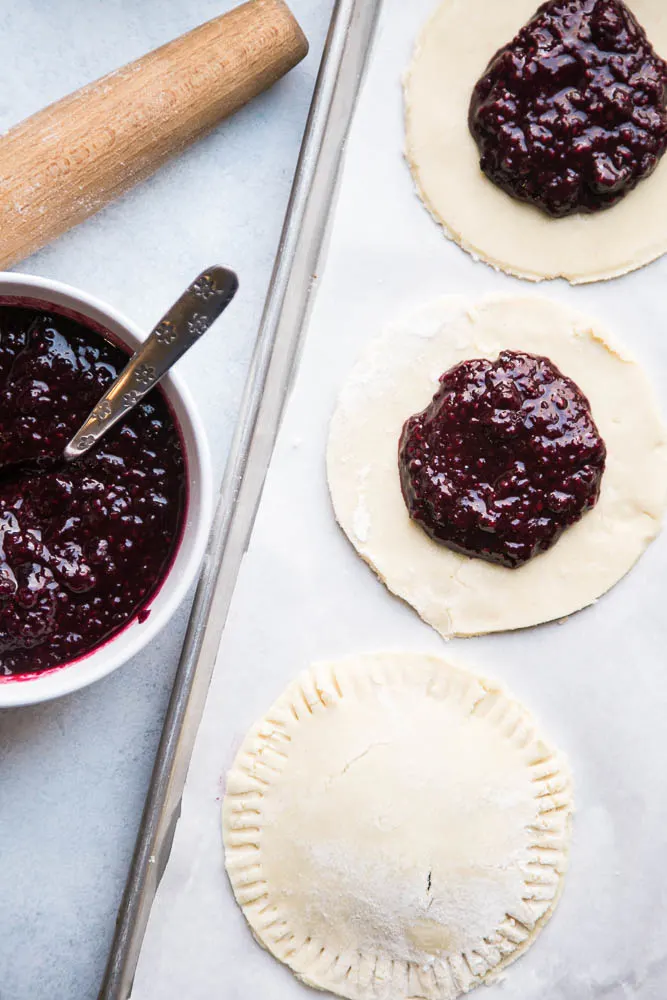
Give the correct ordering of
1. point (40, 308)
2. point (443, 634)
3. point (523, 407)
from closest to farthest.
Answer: point (40, 308) < point (523, 407) < point (443, 634)

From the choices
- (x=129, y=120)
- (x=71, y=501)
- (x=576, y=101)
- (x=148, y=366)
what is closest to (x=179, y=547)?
(x=71, y=501)

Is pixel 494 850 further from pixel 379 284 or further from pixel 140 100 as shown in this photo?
pixel 140 100

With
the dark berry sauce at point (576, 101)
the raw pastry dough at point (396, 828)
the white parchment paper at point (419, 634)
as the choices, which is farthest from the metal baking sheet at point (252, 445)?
the dark berry sauce at point (576, 101)

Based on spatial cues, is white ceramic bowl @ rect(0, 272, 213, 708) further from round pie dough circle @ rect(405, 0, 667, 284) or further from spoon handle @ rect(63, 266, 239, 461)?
round pie dough circle @ rect(405, 0, 667, 284)

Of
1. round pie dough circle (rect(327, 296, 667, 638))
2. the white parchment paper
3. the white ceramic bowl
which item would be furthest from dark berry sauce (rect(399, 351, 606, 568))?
the white ceramic bowl

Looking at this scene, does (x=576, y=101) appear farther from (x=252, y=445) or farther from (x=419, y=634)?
(x=419, y=634)

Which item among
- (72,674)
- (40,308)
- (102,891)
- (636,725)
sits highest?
(40,308)

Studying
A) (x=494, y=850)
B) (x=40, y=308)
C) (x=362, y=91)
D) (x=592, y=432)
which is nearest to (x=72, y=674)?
(x=40, y=308)
